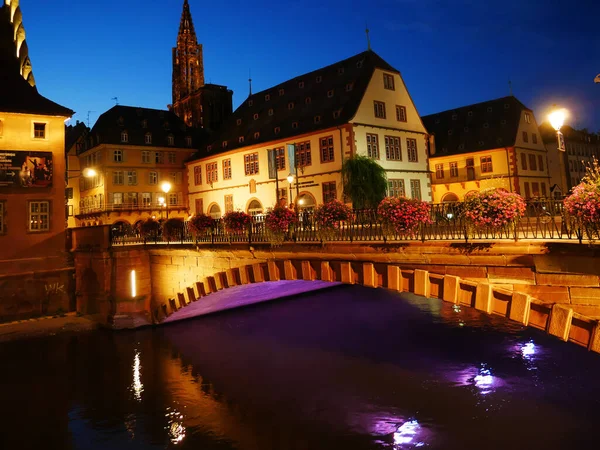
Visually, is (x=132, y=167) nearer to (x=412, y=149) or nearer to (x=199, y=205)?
(x=199, y=205)

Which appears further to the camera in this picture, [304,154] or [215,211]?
[215,211]

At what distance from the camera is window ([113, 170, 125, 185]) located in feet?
148

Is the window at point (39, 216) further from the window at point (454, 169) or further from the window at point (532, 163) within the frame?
the window at point (532, 163)

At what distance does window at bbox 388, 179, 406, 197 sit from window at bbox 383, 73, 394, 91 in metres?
7.49

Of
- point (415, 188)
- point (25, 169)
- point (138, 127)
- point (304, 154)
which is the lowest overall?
point (415, 188)

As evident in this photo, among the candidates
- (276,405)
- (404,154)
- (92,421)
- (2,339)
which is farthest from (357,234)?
(404,154)

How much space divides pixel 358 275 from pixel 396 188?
21859 mm

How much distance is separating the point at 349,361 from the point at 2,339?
635 inches

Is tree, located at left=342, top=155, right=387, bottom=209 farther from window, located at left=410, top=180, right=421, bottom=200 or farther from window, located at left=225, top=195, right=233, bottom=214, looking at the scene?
window, located at left=225, top=195, right=233, bottom=214

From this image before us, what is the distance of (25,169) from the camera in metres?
23.7

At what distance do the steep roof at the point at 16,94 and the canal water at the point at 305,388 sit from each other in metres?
12.3

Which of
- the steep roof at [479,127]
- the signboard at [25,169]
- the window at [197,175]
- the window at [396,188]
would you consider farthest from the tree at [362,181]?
the window at [197,175]

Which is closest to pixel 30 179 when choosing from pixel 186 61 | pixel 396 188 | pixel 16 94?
pixel 16 94

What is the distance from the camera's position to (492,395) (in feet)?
40.4
